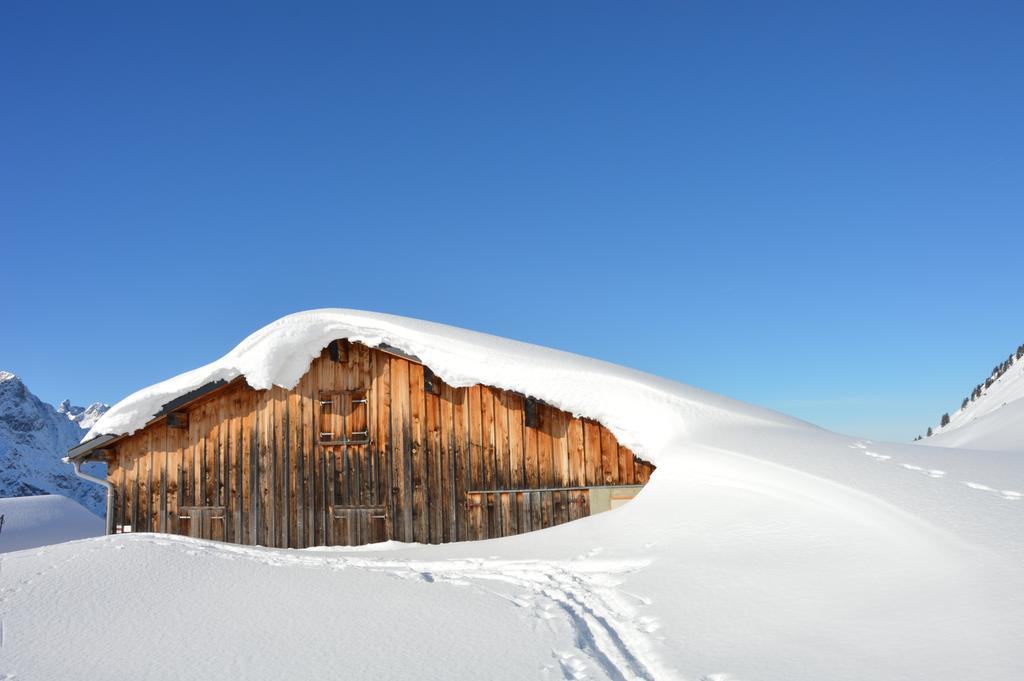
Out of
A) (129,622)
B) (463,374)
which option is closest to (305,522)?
(463,374)

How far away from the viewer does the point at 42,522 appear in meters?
41.0

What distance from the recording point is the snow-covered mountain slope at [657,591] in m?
3.55

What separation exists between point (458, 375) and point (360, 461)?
2.31 meters

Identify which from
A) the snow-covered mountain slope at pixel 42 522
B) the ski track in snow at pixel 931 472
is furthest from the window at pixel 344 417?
the snow-covered mountain slope at pixel 42 522

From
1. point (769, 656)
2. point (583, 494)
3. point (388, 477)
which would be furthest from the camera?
point (388, 477)

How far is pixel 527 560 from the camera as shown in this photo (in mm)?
6328

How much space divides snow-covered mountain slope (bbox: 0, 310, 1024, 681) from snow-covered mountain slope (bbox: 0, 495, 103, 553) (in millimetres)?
35091

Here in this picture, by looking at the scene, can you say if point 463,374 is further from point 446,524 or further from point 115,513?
A: point 115,513

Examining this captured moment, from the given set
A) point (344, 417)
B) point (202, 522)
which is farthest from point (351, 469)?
point (202, 522)

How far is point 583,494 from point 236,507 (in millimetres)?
5739

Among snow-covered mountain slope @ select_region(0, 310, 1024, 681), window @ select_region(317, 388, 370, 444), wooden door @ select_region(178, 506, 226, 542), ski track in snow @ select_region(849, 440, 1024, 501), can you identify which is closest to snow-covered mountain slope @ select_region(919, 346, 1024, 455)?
ski track in snow @ select_region(849, 440, 1024, 501)

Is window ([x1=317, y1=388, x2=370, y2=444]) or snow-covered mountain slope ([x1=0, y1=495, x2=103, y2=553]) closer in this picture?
window ([x1=317, y1=388, x2=370, y2=444])

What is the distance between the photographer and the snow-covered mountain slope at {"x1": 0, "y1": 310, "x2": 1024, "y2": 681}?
140 inches

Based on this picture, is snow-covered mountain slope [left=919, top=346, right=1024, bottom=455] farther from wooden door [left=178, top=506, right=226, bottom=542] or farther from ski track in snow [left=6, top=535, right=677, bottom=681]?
wooden door [left=178, top=506, right=226, bottom=542]
